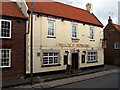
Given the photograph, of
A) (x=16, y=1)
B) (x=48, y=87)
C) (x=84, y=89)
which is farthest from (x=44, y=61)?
(x=16, y=1)

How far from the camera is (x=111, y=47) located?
23.4 metres

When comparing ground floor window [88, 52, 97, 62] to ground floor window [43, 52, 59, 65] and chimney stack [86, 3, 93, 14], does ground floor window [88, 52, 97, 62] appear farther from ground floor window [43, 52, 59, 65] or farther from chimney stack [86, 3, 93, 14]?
chimney stack [86, 3, 93, 14]

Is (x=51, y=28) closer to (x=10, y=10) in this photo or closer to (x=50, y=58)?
(x=50, y=58)

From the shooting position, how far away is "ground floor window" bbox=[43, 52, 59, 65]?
1287 centimetres

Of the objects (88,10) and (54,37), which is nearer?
(54,37)

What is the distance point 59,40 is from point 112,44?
570 inches

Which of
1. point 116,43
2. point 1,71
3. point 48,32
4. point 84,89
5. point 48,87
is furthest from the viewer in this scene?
point 116,43

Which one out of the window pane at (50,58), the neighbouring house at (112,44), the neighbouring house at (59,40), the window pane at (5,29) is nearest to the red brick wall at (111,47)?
the neighbouring house at (112,44)

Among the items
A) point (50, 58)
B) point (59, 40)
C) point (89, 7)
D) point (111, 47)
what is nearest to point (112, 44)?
point (111, 47)

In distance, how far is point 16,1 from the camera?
1340 cm

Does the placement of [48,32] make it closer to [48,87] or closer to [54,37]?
[54,37]

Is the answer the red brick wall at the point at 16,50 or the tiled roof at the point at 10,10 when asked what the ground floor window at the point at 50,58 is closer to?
the red brick wall at the point at 16,50

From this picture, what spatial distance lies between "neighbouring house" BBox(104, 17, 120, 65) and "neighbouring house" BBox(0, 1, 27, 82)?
18729 mm

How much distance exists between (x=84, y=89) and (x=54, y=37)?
7166 millimetres
